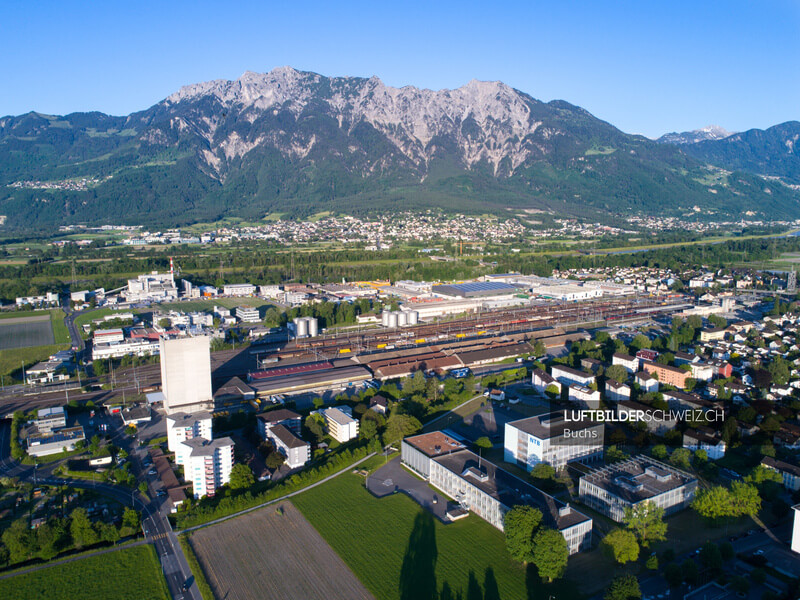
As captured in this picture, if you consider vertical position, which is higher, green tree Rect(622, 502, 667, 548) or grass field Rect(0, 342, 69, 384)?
green tree Rect(622, 502, 667, 548)

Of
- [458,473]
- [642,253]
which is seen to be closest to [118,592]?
[458,473]

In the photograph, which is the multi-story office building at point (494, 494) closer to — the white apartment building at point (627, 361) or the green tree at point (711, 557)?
the green tree at point (711, 557)

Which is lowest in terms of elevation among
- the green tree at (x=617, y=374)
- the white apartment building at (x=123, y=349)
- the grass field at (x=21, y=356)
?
the grass field at (x=21, y=356)

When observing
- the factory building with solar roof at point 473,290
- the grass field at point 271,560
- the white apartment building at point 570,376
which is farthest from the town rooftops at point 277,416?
the factory building with solar roof at point 473,290

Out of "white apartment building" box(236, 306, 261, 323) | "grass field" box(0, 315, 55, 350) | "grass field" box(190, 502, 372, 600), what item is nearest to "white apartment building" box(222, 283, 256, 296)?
"white apartment building" box(236, 306, 261, 323)

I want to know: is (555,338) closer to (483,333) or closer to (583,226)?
(483,333)

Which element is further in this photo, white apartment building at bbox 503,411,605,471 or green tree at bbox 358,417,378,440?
green tree at bbox 358,417,378,440

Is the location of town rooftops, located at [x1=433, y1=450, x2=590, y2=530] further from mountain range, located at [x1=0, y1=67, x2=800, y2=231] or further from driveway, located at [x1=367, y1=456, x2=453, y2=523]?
mountain range, located at [x1=0, y1=67, x2=800, y2=231]
